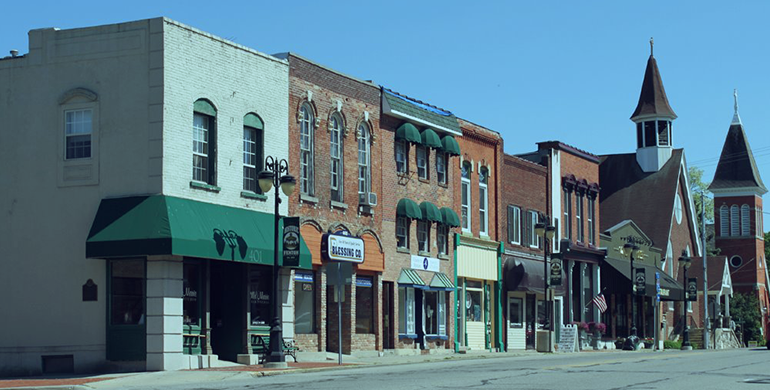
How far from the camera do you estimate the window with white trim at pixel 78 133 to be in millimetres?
29359

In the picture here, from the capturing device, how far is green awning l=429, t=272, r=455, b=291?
41.7 metres

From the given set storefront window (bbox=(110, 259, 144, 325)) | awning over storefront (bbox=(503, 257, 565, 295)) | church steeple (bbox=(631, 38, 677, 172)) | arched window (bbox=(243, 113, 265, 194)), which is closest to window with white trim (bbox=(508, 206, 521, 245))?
awning over storefront (bbox=(503, 257, 565, 295))

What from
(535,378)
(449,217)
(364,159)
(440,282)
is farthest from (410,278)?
(535,378)

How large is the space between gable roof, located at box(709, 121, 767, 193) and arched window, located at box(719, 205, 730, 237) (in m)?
2.14

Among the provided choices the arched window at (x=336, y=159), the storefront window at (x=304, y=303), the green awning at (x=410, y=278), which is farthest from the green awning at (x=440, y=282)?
the storefront window at (x=304, y=303)

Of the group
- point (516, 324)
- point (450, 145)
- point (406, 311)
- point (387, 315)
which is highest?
point (450, 145)

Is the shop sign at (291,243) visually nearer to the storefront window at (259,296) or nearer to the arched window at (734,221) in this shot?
the storefront window at (259,296)

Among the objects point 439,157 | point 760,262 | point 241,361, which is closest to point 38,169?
point 241,361

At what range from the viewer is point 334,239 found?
35.2 meters

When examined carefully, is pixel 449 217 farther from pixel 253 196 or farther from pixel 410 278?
pixel 253 196

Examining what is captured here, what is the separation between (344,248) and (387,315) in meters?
4.60

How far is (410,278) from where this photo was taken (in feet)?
131

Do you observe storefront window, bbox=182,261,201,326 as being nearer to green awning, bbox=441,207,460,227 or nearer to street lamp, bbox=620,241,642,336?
green awning, bbox=441,207,460,227

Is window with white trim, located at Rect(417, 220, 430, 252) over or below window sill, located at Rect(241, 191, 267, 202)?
below
